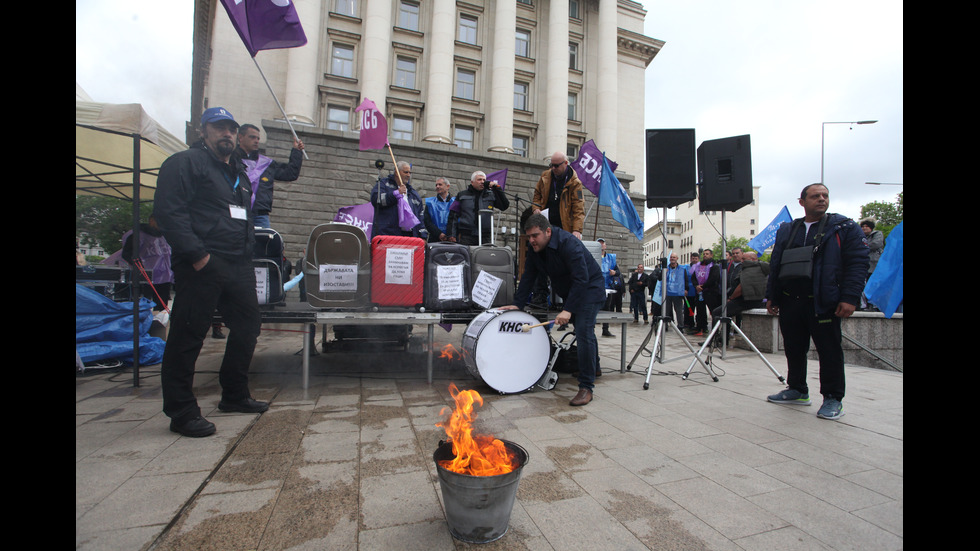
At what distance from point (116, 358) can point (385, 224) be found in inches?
153

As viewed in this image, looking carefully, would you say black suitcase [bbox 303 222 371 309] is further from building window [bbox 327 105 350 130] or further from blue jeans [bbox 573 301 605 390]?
building window [bbox 327 105 350 130]

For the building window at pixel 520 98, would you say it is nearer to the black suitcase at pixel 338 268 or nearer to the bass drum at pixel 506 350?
the black suitcase at pixel 338 268

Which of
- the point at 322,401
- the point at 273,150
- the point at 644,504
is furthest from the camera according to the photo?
the point at 273,150

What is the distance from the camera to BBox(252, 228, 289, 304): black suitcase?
4.58 m

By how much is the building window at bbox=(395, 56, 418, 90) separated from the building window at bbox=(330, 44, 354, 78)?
268 centimetres

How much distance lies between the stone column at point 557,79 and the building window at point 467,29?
5181 millimetres

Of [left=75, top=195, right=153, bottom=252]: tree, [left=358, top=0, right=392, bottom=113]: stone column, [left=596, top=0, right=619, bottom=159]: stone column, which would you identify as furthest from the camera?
[left=596, top=0, right=619, bottom=159]: stone column

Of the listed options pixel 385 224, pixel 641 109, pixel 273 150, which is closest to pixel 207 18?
pixel 273 150

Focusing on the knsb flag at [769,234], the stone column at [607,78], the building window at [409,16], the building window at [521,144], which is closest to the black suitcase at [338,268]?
the knsb flag at [769,234]

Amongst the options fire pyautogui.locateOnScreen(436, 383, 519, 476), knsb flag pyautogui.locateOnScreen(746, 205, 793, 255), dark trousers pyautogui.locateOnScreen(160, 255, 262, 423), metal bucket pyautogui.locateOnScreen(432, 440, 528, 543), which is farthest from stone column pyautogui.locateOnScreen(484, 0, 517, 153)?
metal bucket pyautogui.locateOnScreen(432, 440, 528, 543)

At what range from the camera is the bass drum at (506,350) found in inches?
166

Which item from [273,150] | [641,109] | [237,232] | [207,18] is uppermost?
[207,18]
